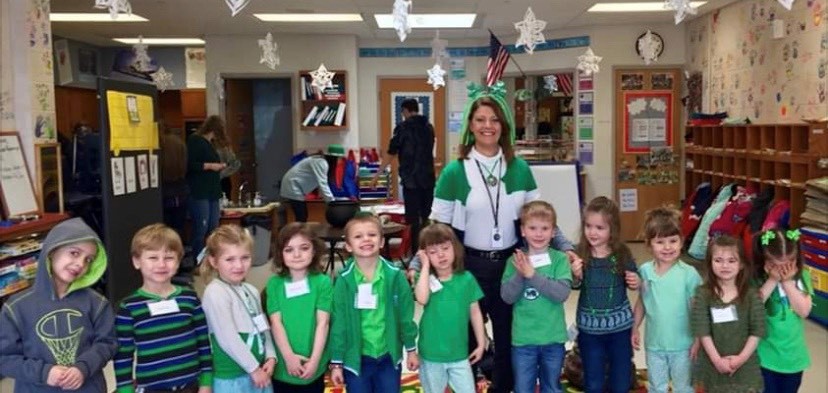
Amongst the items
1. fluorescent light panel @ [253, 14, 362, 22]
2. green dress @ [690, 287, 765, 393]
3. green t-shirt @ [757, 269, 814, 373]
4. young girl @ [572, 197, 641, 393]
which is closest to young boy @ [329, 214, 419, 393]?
young girl @ [572, 197, 641, 393]

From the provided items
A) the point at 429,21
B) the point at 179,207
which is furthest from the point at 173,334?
the point at 429,21

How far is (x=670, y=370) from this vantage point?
9.53ft

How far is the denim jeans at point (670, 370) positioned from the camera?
287 cm

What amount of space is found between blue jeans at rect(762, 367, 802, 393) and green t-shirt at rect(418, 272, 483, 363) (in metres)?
1.17

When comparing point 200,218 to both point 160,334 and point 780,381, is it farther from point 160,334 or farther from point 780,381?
point 780,381

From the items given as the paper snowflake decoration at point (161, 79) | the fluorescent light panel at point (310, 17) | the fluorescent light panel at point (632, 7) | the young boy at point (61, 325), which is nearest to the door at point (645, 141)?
the fluorescent light panel at point (632, 7)

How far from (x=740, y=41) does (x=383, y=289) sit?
574 centimetres

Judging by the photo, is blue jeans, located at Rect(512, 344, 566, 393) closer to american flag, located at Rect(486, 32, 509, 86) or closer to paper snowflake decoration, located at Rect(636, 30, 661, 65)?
american flag, located at Rect(486, 32, 509, 86)

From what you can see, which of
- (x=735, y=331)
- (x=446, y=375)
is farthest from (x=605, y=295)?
(x=446, y=375)

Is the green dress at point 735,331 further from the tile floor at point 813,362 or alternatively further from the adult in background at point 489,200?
the tile floor at point 813,362

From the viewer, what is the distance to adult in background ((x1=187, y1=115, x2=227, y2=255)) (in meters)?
6.55

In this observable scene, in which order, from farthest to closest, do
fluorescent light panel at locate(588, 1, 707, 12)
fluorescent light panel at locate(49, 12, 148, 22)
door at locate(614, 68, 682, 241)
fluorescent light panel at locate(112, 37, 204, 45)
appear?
fluorescent light panel at locate(112, 37, 204, 45)
door at locate(614, 68, 682, 241)
fluorescent light panel at locate(49, 12, 148, 22)
fluorescent light panel at locate(588, 1, 707, 12)

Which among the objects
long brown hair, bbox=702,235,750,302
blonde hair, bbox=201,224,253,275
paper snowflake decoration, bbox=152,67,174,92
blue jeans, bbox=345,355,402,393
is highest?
paper snowflake decoration, bbox=152,67,174,92

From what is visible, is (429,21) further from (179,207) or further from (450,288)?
(450,288)
